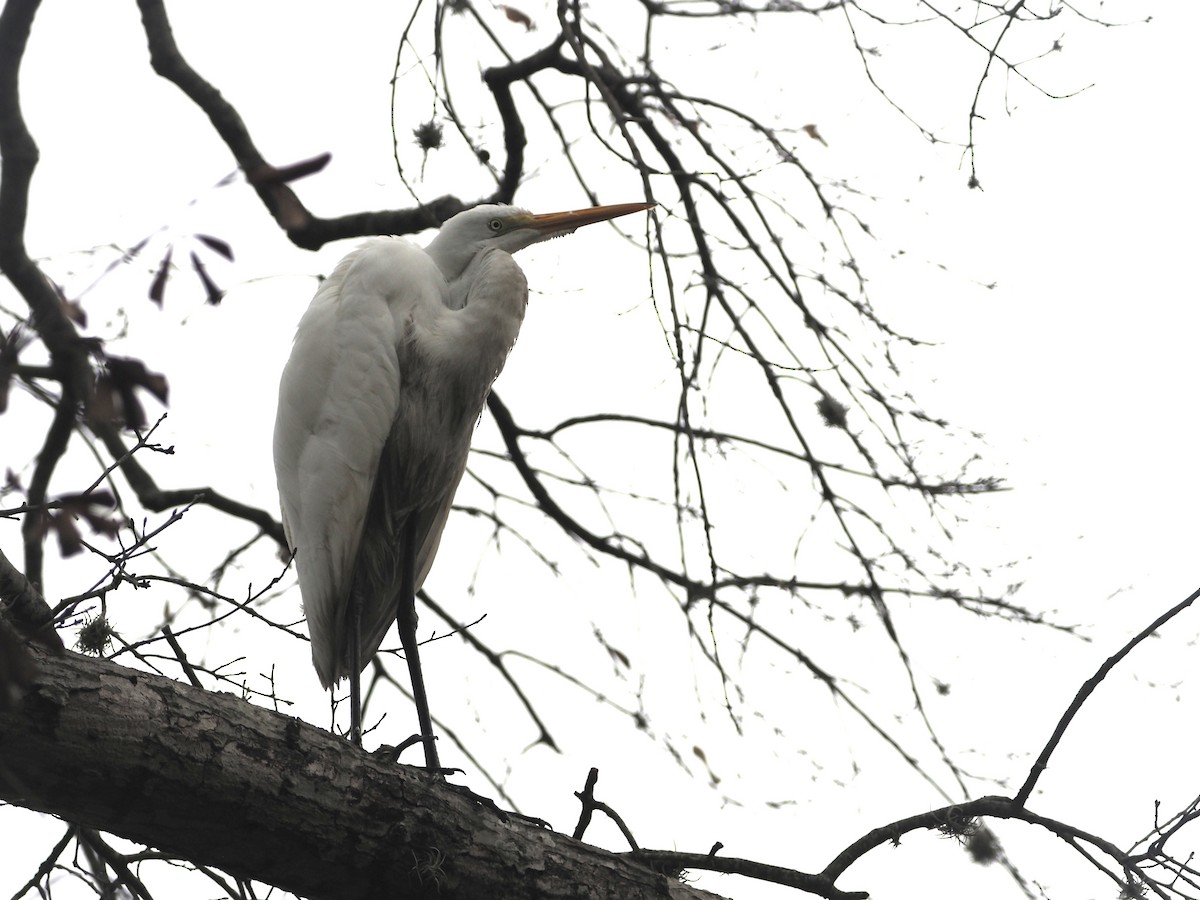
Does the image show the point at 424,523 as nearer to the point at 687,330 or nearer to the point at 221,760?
the point at 687,330

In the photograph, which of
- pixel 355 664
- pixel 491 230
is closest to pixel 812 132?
pixel 491 230

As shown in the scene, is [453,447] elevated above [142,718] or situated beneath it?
elevated above

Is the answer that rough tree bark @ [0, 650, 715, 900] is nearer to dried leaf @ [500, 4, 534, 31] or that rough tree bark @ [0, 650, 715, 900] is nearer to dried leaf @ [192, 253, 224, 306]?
dried leaf @ [192, 253, 224, 306]

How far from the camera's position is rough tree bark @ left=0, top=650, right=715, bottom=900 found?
1607mm

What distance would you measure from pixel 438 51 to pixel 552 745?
287cm

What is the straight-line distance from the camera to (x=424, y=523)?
12.8 ft

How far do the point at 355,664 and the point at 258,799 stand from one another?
1660 millimetres

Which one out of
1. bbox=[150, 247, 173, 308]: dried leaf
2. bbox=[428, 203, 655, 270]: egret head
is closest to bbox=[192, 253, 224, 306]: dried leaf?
bbox=[150, 247, 173, 308]: dried leaf

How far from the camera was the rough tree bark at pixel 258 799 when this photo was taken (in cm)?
161

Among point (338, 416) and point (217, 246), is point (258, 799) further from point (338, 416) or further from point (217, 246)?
point (338, 416)

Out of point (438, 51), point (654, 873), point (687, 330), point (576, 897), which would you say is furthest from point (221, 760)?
point (438, 51)

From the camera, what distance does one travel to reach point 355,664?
11.2 ft

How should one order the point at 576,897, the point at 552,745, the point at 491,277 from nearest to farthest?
the point at 576,897 < the point at 491,277 < the point at 552,745

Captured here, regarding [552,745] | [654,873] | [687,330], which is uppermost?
[687,330]
